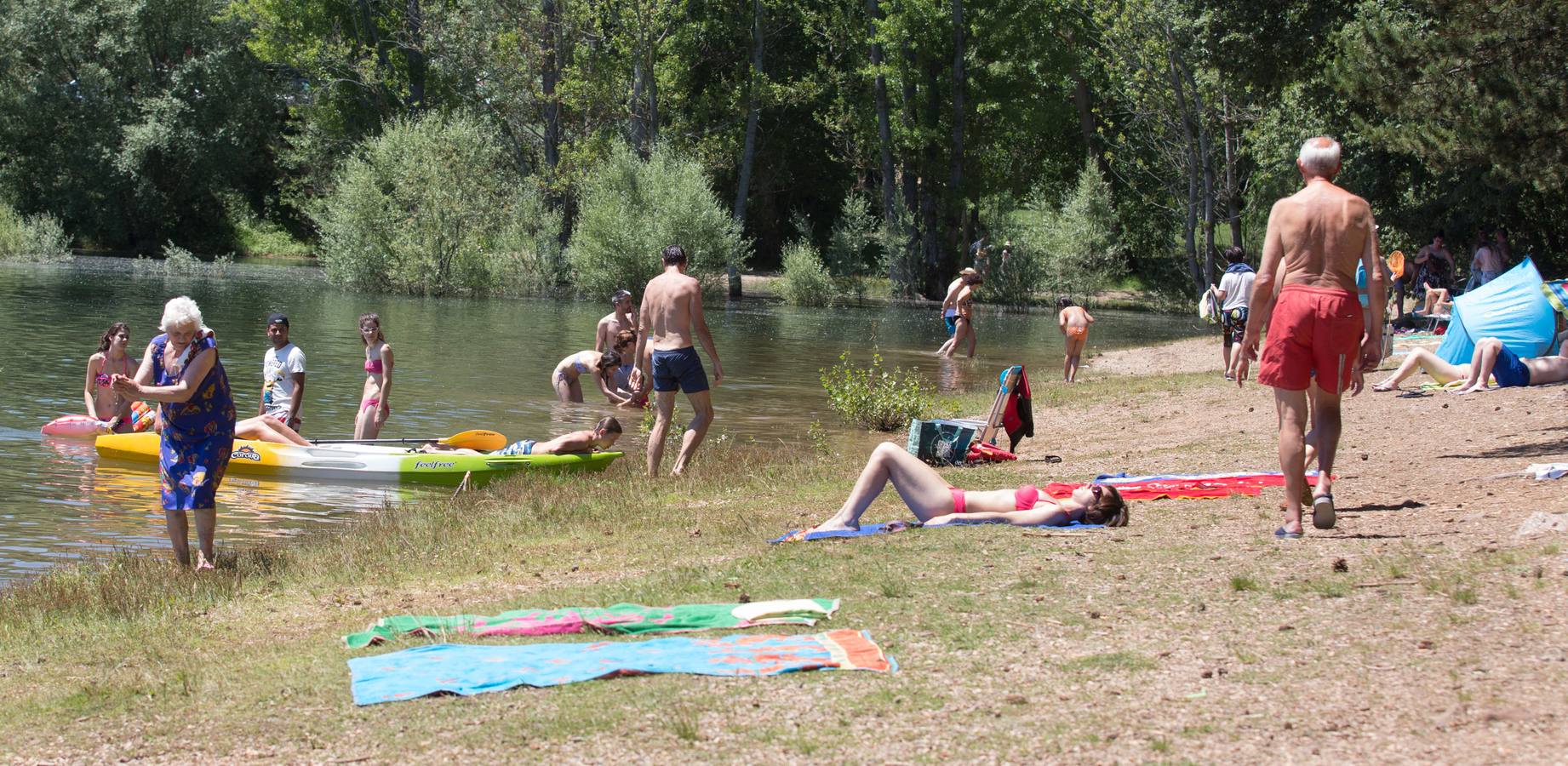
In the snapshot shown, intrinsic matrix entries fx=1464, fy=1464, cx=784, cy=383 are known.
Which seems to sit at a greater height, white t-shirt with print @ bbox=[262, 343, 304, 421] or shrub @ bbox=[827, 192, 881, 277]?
shrub @ bbox=[827, 192, 881, 277]

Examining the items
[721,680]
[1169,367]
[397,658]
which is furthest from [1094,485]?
[1169,367]

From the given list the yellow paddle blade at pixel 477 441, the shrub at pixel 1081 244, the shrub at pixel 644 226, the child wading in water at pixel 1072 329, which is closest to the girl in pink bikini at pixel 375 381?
the yellow paddle blade at pixel 477 441

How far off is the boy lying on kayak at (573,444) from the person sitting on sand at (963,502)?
202 inches

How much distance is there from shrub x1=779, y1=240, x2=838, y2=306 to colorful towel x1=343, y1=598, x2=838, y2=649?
36791mm

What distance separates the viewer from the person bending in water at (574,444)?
512 inches

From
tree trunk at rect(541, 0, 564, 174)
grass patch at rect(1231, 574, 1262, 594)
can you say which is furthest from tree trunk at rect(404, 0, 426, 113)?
grass patch at rect(1231, 574, 1262, 594)

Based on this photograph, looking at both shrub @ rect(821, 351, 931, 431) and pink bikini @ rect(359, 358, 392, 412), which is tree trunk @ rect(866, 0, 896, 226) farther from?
pink bikini @ rect(359, 358, 392, 412)

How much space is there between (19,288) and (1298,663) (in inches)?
1443

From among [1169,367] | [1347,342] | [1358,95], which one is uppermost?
[1358,95]

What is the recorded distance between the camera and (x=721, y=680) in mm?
5188

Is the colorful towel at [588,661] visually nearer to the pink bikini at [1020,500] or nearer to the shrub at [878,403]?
the pink bikini at [1020,500]

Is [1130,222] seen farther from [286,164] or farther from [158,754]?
[158,754]

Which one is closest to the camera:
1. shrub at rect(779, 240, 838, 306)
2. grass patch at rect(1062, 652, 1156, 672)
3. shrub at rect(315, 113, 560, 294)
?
grass patch at rect(1062, 652, 1156, 672)

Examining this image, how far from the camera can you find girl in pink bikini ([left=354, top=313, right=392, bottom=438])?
14.0 m
